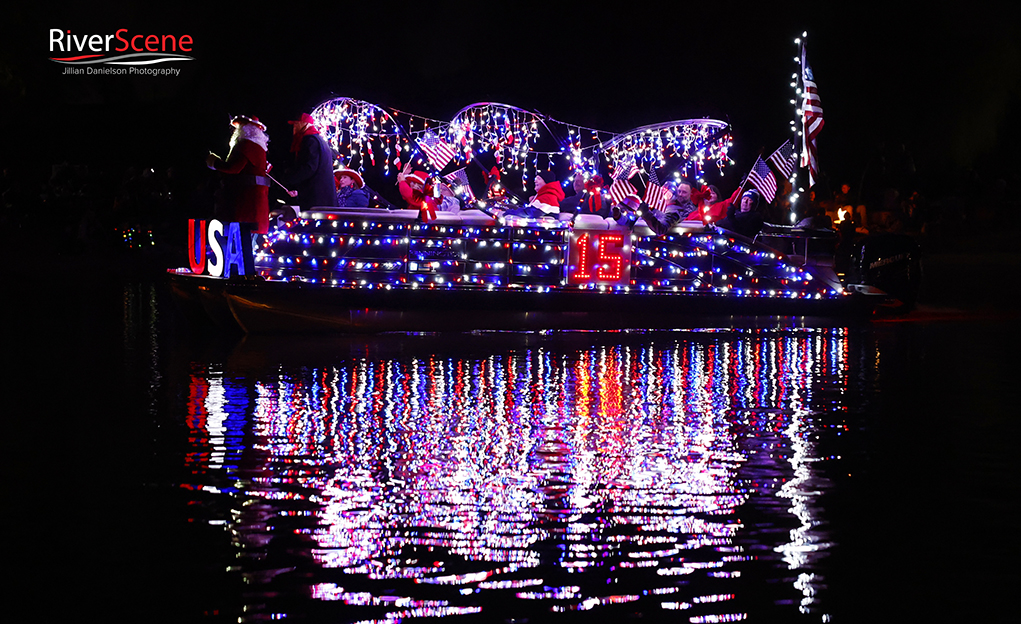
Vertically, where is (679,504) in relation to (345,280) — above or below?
below

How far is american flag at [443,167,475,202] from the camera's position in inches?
755

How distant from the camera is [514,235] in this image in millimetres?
17609

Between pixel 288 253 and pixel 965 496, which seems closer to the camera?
pixel 965 496

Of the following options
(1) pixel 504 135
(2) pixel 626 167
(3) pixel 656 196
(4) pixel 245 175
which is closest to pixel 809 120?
(3) pixel 656 196

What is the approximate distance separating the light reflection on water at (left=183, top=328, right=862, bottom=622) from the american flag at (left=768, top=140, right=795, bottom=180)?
6824 mm

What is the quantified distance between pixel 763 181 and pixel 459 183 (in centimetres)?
466

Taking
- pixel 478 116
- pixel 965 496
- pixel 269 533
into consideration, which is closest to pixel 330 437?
pixel 269 533

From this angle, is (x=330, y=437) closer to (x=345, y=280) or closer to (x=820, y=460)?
(x=820, y=460)

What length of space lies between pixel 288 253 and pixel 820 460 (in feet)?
33.8

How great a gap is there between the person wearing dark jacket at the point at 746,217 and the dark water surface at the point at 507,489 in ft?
16.8

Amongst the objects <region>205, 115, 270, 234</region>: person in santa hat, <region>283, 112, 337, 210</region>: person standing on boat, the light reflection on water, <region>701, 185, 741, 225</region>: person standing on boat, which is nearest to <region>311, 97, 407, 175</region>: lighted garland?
<region>283, 112, 337, 210</region>: person standing on boat

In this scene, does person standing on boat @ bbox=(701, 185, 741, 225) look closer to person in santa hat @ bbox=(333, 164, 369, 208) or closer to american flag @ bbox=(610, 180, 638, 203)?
american flag @ bbox=(610, 180, 638, 203)

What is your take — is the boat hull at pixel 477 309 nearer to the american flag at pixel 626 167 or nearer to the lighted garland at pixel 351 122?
the american flag at pixel 626 167

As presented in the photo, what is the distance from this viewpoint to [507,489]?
7.27m
